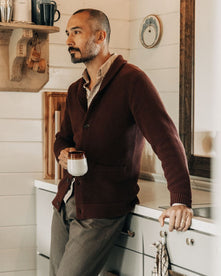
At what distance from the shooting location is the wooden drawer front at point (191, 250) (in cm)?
154

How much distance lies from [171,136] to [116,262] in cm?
70

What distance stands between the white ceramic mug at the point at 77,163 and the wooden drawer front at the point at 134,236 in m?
0.32

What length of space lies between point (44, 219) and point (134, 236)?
802mm

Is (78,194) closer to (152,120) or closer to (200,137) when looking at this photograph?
(152,120)

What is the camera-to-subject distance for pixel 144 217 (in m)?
1.85

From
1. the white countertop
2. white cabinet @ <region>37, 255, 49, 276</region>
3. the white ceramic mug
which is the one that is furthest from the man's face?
white cabinet @ <region>37, 255, 49, 276</region>

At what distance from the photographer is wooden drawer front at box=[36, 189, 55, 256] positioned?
2.48 meters

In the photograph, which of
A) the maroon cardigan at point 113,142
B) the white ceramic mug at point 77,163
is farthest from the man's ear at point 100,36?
the white ceramic mug at point 77,163

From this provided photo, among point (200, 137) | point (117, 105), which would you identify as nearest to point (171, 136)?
point (117, 105)

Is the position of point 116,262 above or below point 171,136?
below

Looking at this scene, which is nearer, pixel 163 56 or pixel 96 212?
pixel 96 212

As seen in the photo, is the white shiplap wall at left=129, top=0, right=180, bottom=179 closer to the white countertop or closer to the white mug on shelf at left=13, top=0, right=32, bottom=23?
the white countertop

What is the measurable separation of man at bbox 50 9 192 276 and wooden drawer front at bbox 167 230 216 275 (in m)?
0.11

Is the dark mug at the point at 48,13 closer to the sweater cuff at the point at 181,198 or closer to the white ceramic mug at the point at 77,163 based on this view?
the white ceramic mug at the point at 77,163
